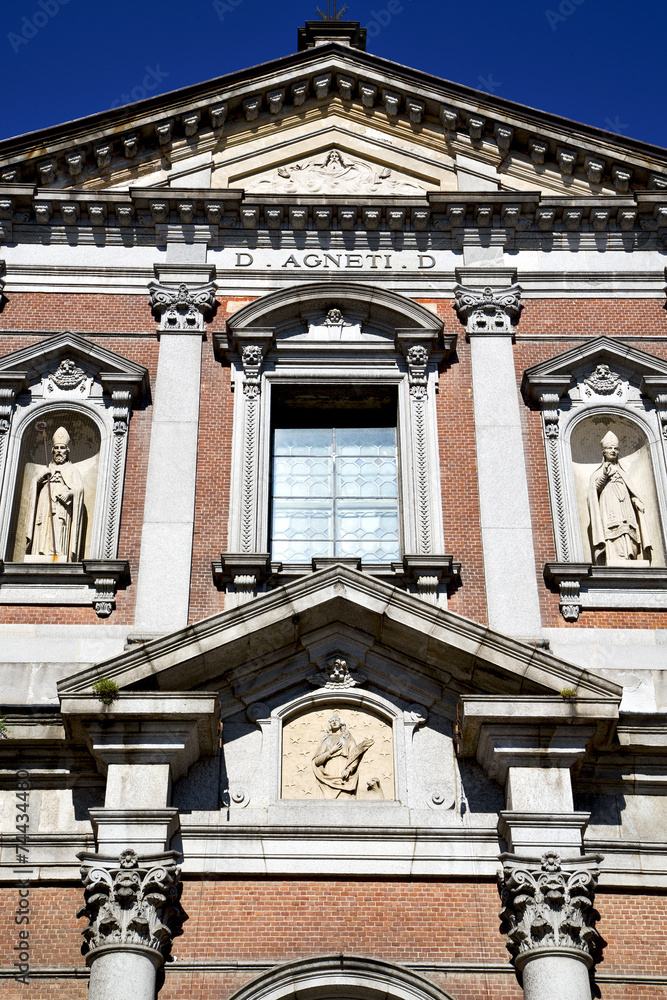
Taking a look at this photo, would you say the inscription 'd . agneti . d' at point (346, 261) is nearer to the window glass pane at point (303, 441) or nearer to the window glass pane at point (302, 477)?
the window glass pane at point (303, 441)

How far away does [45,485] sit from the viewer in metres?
16.2

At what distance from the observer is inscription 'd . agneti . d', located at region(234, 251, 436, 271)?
18141mm

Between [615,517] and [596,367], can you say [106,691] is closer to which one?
[615,517]

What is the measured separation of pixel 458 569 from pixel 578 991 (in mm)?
4989

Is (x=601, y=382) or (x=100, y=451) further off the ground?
(x=601, y=382)

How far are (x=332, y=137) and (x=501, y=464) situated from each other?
6233 mm

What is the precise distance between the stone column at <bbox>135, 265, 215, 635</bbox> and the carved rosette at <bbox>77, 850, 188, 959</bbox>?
9.77 feet

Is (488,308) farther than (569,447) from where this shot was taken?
Yes

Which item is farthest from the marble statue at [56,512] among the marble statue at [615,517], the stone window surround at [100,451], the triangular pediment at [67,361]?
the marble statue at [615,517]

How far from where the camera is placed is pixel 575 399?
17031 mm

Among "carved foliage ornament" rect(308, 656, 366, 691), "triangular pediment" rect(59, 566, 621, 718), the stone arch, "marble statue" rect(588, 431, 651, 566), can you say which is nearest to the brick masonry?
"marble statue" rect(588, 431, 651, 566)

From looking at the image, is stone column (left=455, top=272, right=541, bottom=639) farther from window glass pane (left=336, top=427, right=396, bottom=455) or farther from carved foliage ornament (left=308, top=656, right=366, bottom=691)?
carved foliage ornament (left=308, top=656, right=366, bottom=691)

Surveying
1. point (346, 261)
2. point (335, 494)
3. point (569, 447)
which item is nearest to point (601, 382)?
point (569, 447)

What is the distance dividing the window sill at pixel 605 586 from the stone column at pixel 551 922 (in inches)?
132
